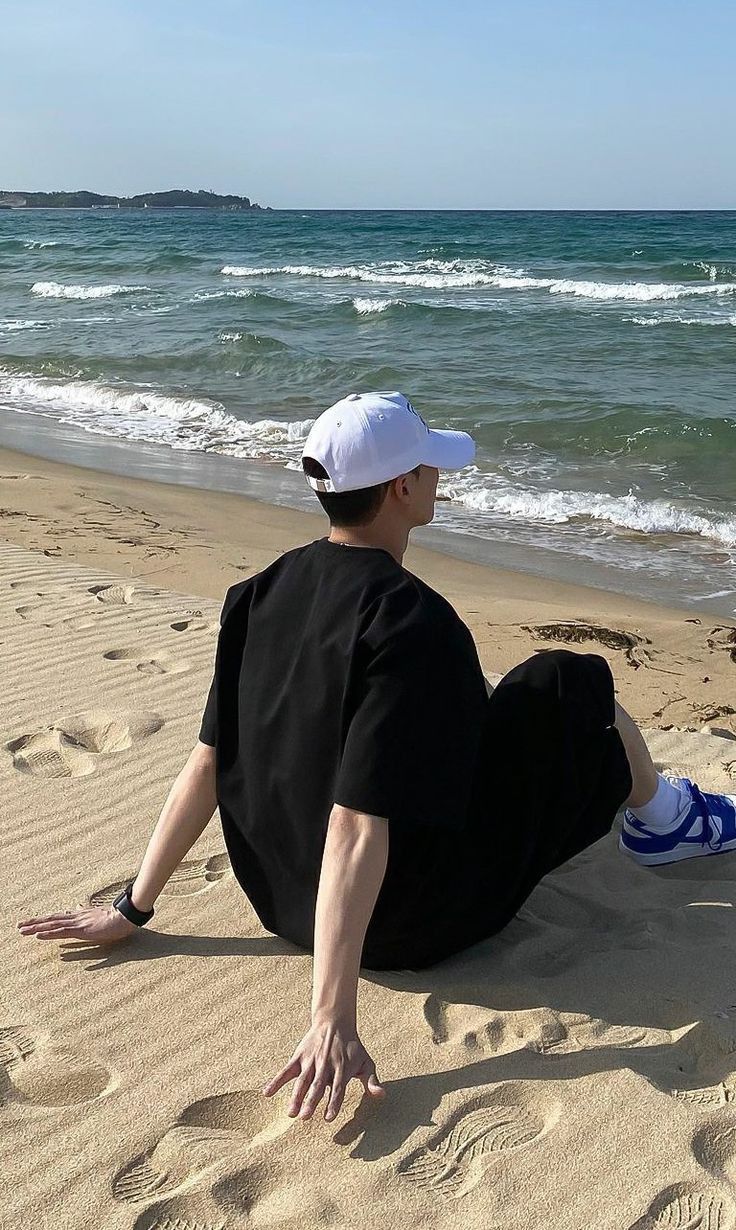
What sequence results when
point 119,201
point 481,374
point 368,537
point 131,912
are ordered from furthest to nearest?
point 119,201, point 481,374, point 131,912, point 368,537

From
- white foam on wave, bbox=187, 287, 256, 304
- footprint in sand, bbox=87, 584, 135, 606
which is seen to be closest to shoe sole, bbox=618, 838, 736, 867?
footprint in sand, bbox=87, 584, 135, 606

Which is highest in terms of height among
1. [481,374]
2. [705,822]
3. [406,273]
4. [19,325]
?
[406,273]

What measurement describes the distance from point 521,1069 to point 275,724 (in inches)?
35.8

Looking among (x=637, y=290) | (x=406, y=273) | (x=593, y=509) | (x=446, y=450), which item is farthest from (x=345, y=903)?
(x=406, y=273)

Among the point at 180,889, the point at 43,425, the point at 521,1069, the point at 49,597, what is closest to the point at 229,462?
the point at 43,425

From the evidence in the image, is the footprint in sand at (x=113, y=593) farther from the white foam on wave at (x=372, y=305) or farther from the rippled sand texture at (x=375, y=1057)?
the white foam on wave at (x=372, y=305)

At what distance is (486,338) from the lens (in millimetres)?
17516

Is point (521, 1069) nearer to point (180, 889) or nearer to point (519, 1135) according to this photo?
point (519, 1135)

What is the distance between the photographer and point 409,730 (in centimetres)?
222

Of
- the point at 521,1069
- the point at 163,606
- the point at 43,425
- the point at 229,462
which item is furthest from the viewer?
the point at 43,425

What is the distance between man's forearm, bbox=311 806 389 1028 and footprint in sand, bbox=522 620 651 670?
363cm

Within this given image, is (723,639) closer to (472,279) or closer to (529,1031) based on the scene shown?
(529,1031)

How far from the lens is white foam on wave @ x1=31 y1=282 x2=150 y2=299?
2461 cm

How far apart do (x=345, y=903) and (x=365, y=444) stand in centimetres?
92
